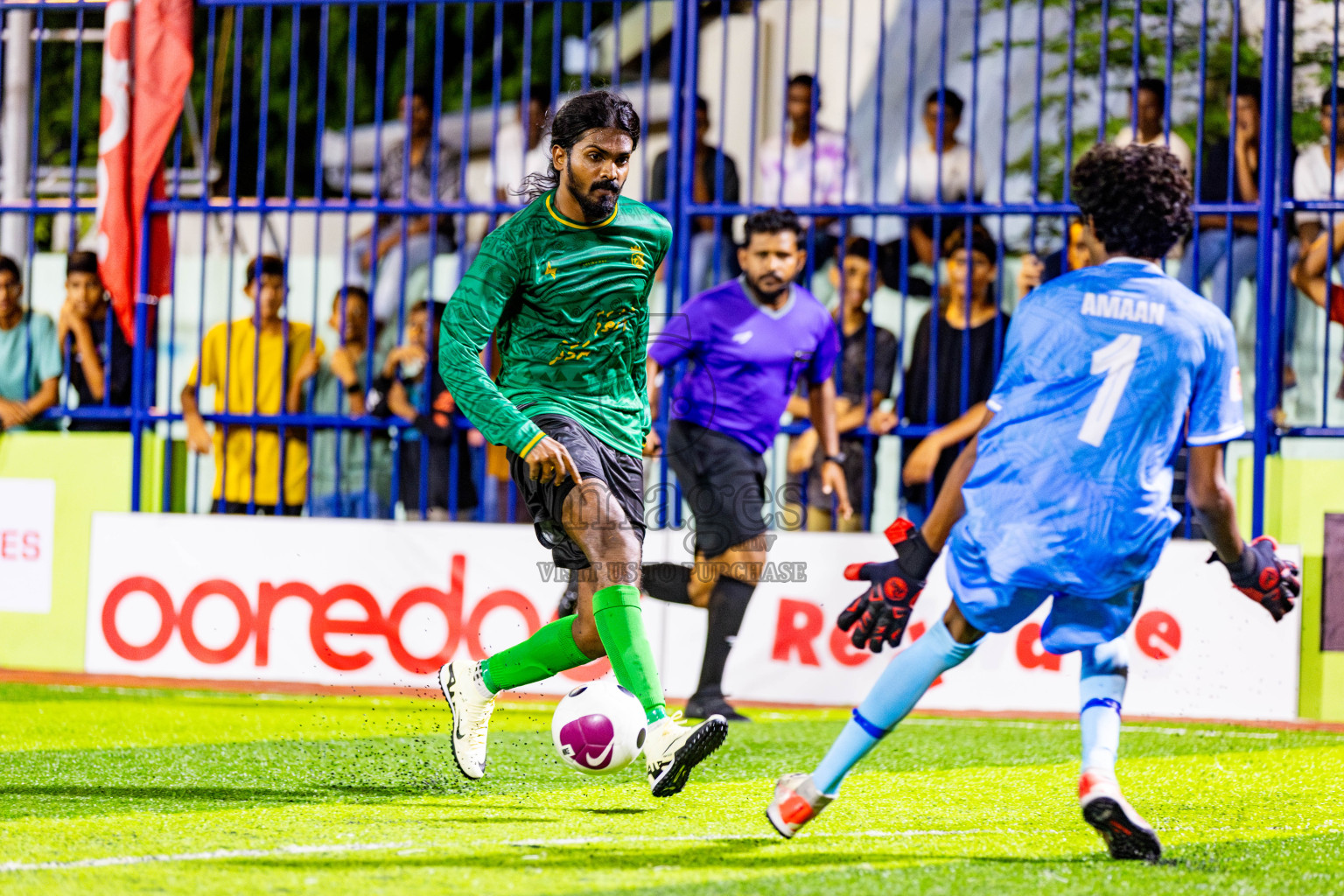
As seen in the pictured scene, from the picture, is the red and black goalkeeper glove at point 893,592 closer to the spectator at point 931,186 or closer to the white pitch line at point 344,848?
the white pitch line at point 344,848

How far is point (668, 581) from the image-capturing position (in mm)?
8039

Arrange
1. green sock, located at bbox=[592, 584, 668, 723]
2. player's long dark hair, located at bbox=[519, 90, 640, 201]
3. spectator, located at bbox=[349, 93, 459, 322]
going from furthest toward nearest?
spectator, located at bbox=[349, 93, 459, 322]
player's long dark hair, located at bbox=[519, 90, 640, 201]
green sock, located at bbox=[592, 584, 668, 723]

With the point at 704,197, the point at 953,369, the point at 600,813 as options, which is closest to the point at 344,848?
the point at 600,813

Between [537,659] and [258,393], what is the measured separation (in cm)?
452

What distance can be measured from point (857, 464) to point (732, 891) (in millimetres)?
5258

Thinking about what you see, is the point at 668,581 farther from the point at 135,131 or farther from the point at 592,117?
the point at 135,131

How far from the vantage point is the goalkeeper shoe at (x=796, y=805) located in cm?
399

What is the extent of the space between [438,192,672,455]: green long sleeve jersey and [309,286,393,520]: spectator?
390 cm

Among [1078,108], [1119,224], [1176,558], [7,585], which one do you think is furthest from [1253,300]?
[7,585]

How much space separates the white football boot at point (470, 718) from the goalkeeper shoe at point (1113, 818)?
199cm

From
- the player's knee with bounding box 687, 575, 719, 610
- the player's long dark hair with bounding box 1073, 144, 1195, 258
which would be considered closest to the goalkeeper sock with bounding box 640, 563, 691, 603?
the player's knee with bounding box 687, 575, 719, 610

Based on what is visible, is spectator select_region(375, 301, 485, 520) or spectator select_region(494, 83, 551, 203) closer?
spectator select_region(375, 301, 485, 520)

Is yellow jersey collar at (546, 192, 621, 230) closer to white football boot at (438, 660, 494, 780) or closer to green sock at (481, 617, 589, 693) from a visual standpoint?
green sock at (481, 617, 589, 693)

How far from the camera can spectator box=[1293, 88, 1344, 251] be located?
825cm
